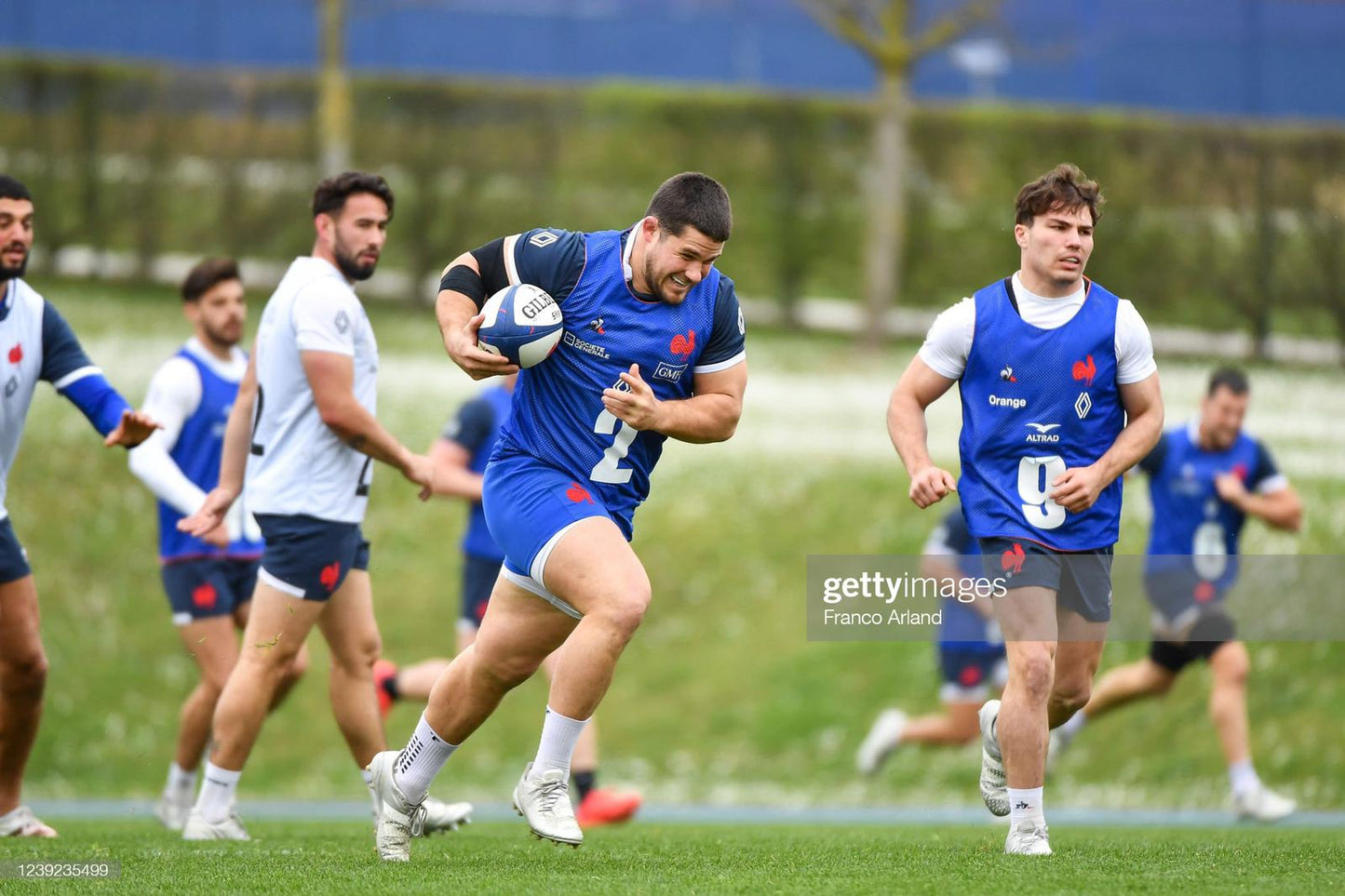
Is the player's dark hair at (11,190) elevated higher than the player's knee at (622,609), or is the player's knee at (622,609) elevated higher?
the player's dark hair at (11,190)

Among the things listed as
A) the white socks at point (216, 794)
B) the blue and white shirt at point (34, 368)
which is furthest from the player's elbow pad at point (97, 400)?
the white socks at point (216, 794)

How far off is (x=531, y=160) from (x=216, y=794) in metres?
12.9

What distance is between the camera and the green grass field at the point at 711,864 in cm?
484

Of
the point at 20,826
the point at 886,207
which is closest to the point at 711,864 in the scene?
the point at 20,826

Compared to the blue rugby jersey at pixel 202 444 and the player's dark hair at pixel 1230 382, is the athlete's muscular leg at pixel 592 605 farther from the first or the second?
the player's dark hair at pixel 1230 382

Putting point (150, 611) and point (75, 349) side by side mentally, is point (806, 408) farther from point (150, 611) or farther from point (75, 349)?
point (75, 349)

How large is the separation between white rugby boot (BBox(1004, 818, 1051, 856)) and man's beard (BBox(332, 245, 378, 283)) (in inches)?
134

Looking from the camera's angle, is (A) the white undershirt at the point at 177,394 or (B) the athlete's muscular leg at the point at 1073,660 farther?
(A) the white undershirt at the point at 177,394

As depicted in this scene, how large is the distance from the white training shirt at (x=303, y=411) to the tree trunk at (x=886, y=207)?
11.3 meters

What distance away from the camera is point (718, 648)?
1366 centimetres

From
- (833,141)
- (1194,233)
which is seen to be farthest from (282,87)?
(1194,233)

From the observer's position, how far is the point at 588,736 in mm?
8555

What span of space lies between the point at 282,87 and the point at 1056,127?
29.2 feet

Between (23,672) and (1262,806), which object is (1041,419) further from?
(1262,806)
